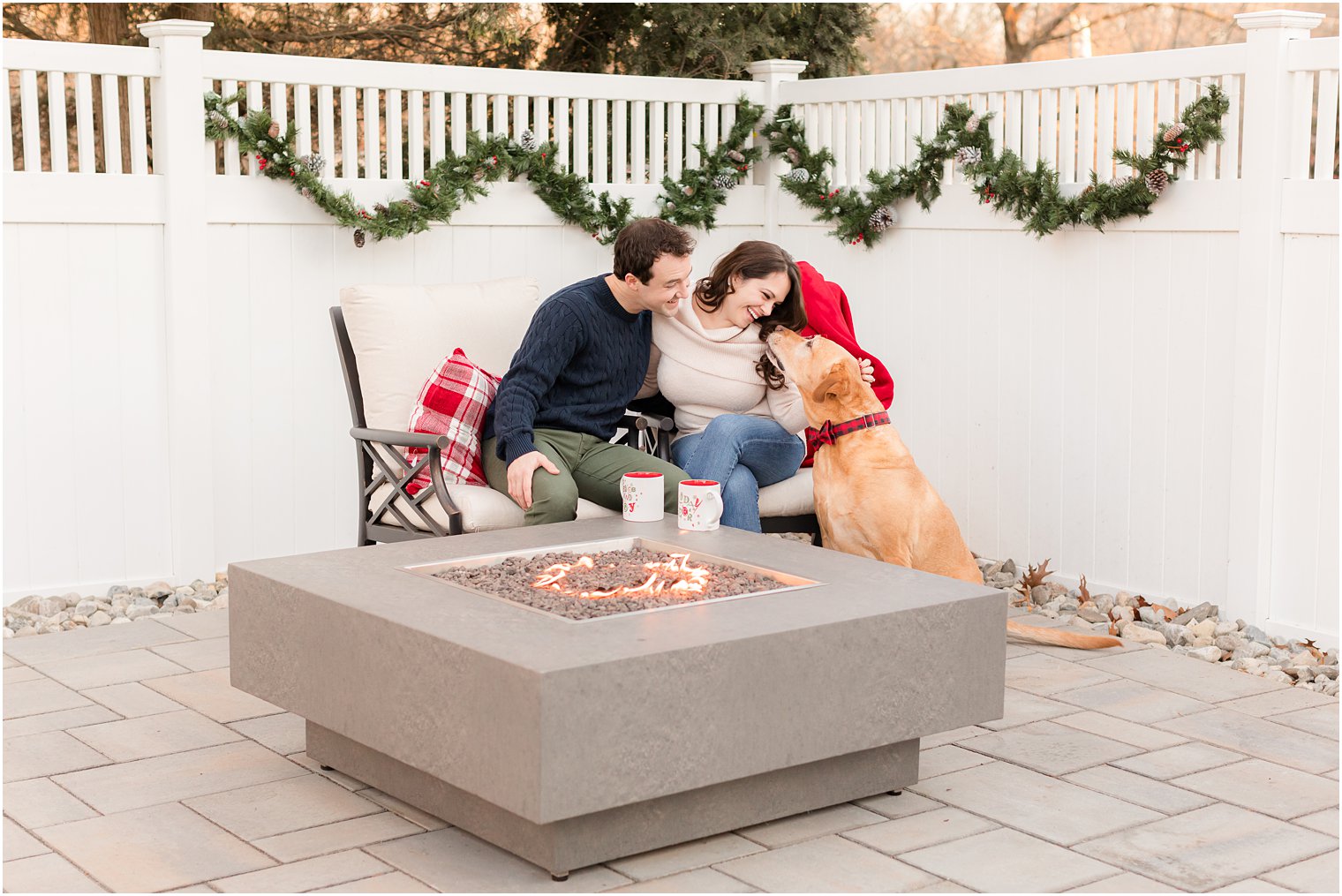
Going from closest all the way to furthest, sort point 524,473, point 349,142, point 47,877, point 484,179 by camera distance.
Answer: point 47,877, point 524,473, point 349,142, point 484,179

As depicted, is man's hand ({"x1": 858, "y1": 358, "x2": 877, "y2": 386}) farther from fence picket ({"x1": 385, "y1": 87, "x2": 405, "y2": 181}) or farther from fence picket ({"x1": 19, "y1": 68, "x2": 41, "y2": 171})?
fence picket ({"x1": 19, "y1": 68, "x2": 41, "y2": 171})

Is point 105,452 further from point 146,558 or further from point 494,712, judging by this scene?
point 494,712

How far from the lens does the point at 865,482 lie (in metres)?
3.93

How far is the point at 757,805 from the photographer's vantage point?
9.32 feet

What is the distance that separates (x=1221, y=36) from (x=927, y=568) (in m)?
8.55

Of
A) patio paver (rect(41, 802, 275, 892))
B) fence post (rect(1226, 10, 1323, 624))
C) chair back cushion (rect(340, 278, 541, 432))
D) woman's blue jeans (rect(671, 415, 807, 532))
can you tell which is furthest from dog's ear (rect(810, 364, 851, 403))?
patio paver (rect(41, 802, 275, 892))

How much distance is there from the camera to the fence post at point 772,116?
587 cm

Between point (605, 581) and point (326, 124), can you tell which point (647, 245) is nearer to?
point (605, 581)

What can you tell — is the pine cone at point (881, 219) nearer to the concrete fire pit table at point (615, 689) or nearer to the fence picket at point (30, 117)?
the concrete fire pit table at point (615, 689)

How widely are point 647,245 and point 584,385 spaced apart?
0.43 meters

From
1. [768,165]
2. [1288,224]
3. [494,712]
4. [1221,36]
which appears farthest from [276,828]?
[1221,36]

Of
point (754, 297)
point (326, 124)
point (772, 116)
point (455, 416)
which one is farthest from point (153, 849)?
point (772, 116)

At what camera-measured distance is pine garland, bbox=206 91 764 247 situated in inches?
191

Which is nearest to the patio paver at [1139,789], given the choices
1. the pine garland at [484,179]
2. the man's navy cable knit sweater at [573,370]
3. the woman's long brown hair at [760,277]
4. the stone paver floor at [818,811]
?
the stone paver floor at [818,811]
